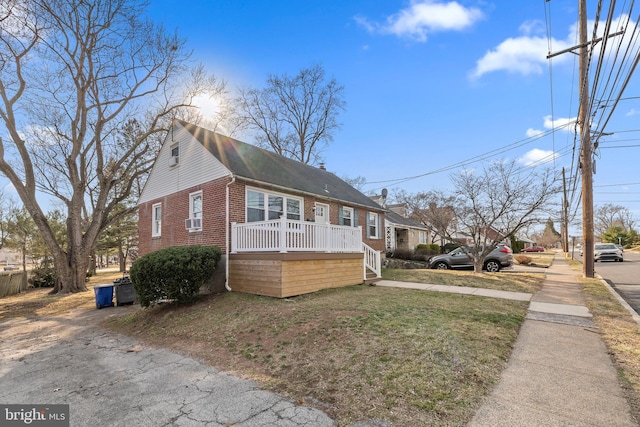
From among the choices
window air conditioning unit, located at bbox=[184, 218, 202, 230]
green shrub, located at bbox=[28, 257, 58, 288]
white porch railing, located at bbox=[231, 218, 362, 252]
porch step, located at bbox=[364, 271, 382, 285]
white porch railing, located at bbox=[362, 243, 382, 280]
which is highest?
window air conditioning unit, located at bbox=[184, 218, 202, 230]

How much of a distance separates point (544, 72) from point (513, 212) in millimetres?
5548

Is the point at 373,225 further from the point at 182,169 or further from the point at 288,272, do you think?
the point at 288,272

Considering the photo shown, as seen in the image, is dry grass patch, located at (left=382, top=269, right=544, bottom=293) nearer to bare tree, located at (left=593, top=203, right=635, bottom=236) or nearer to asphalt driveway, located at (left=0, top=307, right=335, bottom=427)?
asphalt driveway, located at (left=0, top=307, right=335, bottom=427)

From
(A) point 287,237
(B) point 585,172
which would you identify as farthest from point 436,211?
(A) point 287,237

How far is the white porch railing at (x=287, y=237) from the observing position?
8.87 metres

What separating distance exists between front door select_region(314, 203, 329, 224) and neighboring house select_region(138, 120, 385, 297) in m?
0.05

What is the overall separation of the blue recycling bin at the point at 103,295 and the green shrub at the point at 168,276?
3.73 metres

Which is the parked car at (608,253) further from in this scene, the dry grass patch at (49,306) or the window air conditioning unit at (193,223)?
the dry grass patch at (49,306)

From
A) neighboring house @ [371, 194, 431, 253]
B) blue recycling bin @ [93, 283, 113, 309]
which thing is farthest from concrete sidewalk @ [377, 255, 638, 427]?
neighboring house @ [371, 194, 431, 253]

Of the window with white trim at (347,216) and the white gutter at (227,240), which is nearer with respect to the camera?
the white gutter at (227,240)

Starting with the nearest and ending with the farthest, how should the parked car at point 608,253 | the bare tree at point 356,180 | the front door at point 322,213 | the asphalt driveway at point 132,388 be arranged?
the asphalt driveway at point 132,388 < the front door at point 322,213 < the parked car at point 608,253 < the bare tree at point 356,180

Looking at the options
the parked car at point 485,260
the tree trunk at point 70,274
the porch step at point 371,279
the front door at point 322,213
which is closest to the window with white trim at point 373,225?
the parked car at point 485,260

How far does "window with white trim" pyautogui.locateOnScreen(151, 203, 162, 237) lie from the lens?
47.3 feet

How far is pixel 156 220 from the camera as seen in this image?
14711 mm
